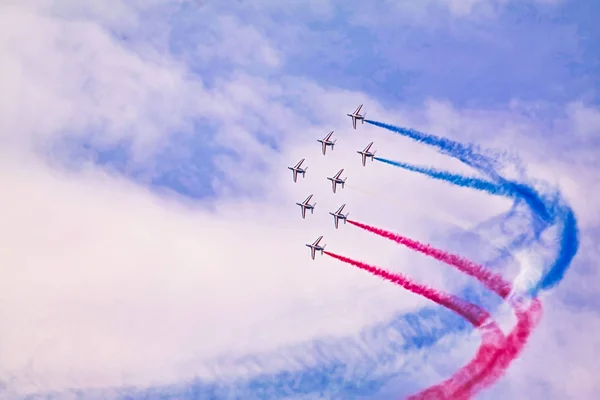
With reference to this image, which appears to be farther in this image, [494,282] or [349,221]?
[349,221]

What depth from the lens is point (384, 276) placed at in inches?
3524

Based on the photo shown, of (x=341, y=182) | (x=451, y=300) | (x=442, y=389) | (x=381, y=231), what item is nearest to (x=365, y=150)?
(x=341, y=182)

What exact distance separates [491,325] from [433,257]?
30.0 ft

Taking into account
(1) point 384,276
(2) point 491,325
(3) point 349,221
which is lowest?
(2) point 491,325

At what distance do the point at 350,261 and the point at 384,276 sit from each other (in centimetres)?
464

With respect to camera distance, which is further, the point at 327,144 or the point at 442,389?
the point at 327,144

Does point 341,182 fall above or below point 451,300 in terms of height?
above

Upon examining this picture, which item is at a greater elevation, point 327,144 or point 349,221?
point 327,144

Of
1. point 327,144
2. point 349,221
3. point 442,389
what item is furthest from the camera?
point 327,144

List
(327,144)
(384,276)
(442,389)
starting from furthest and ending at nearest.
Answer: (327,144) → (384,276) → (442,389)

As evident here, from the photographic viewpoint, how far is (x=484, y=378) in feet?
276

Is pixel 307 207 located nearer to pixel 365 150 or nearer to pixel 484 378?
pixel 365 150

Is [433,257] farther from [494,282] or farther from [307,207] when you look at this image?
[307,207]

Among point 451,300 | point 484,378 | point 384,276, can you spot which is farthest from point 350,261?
point 484,378
